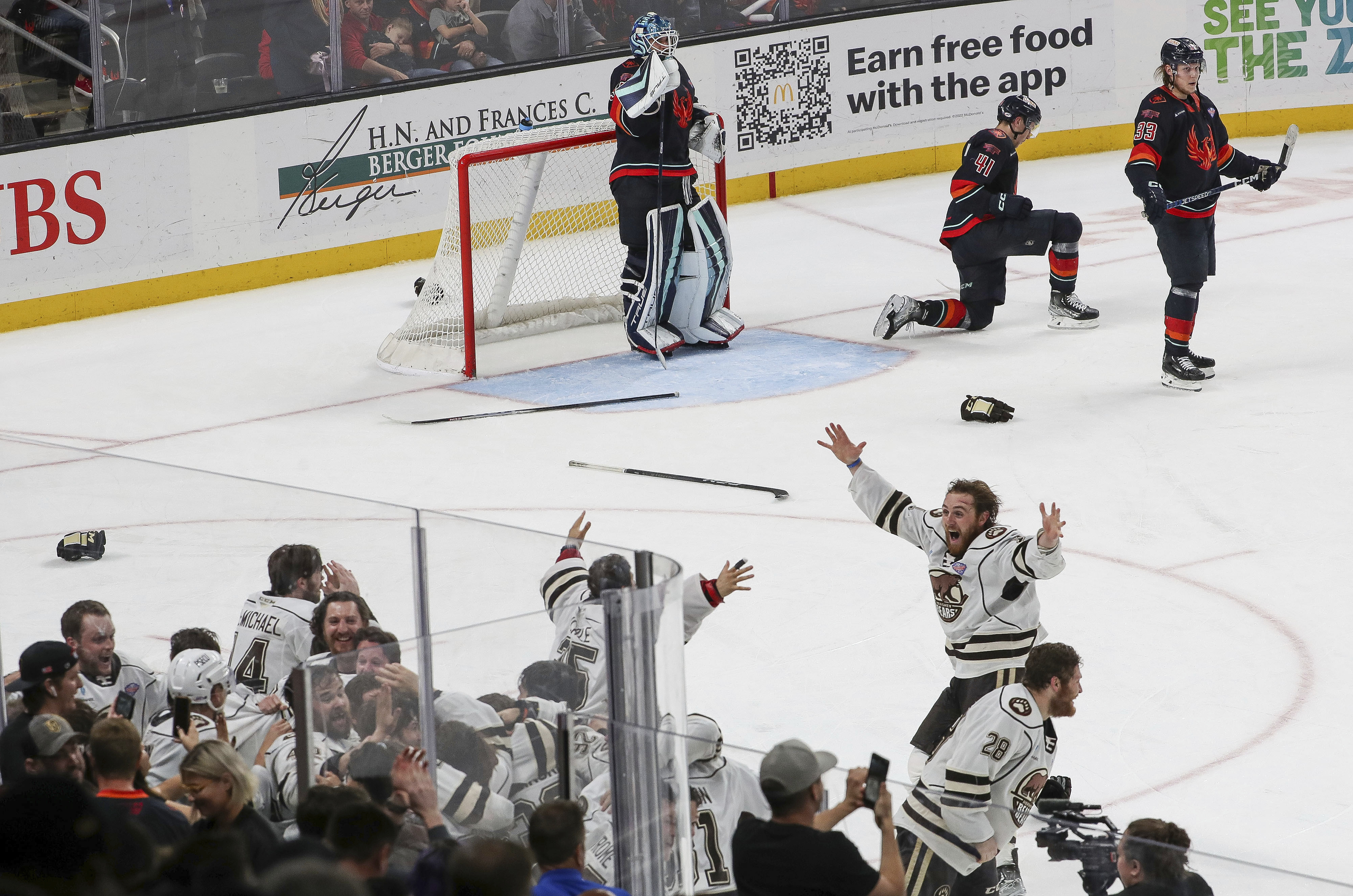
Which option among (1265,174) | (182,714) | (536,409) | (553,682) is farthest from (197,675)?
(1265,174)

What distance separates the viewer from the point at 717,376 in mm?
9289

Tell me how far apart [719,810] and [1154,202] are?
218 inches

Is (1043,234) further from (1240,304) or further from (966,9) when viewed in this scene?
(966,9)

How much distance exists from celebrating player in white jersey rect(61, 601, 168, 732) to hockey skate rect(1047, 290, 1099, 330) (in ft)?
21.1

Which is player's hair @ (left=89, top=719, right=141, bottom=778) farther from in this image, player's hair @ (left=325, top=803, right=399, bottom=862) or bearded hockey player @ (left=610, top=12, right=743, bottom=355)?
bearded hockey player @ (left=610, top=12, right=743, bottom=355)

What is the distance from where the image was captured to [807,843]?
3.17 metres

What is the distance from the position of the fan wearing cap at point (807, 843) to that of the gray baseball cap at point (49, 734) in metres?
1.40

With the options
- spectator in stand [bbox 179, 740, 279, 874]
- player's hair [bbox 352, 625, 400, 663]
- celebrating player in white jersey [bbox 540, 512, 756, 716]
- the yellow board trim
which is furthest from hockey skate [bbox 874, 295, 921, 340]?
spectator in stand [bbox 179, 740, 279, 874]

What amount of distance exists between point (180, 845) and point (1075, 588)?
4.22 m

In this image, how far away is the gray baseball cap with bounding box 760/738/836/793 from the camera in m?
3.16

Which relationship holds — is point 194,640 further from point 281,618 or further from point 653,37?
point 653,37

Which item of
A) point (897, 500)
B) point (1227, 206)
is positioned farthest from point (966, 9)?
point (897, 500)

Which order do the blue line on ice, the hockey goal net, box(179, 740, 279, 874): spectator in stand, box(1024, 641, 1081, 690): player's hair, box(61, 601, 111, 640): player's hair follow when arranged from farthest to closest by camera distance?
the hockey goal net, the blue line on ice, box(61, 601, 111, 640): player's hair, box(1024, 641, 1081, 690): player's hair, box(179, 740, 279, 874): spectator in stand

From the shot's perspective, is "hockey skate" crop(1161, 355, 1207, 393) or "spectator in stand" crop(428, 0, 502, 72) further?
"spectator in stand" crop(428, 0, 502, 72)
